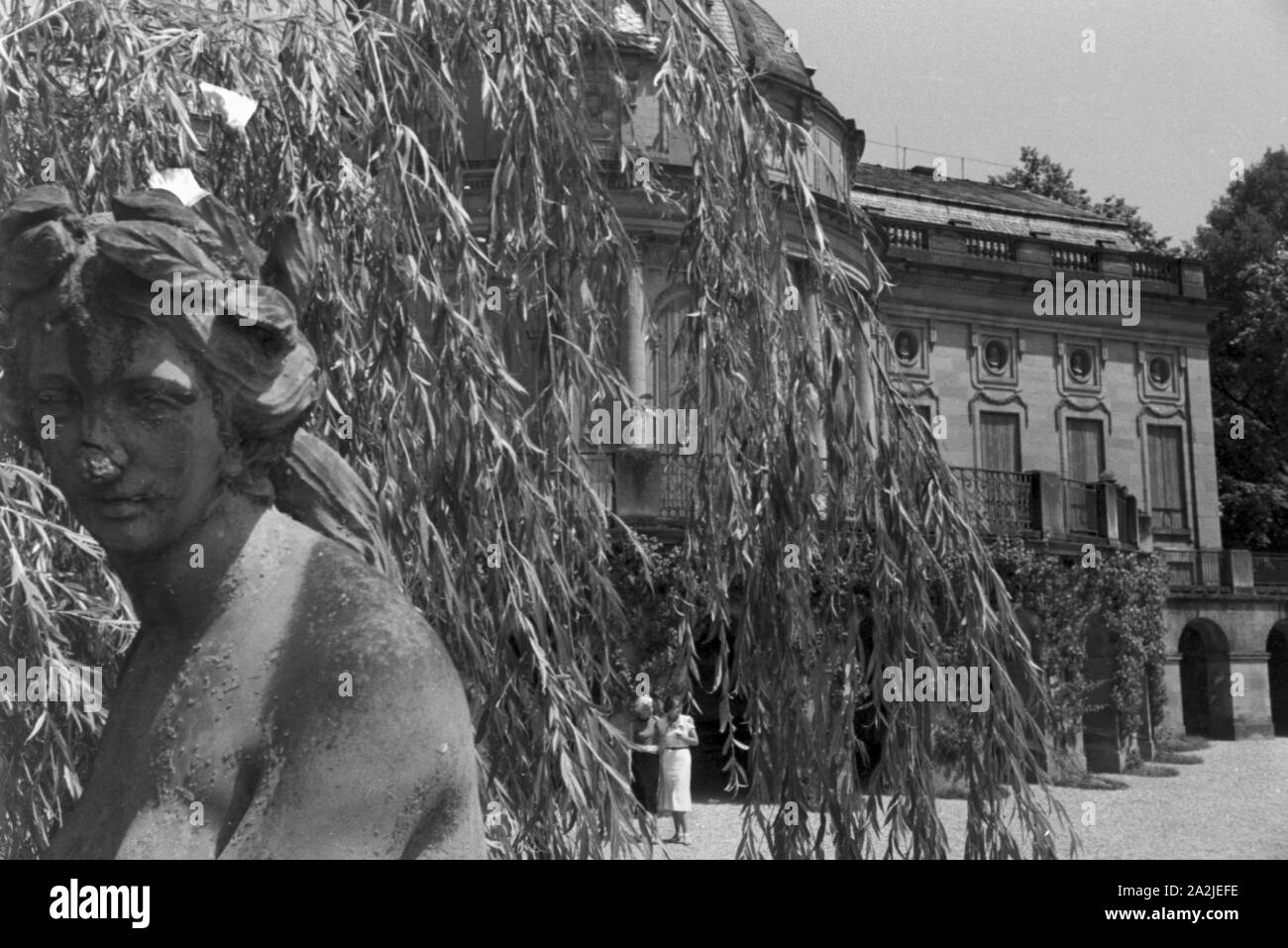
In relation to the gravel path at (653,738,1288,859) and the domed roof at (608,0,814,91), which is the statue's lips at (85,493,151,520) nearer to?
the gravel path at (653,738,1288,859)

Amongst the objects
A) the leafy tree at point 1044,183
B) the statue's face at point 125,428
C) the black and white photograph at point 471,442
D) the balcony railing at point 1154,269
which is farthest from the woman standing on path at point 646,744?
the leafy tree at point 1044,183

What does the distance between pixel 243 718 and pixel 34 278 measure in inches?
28.4

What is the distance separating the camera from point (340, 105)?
16.1ft

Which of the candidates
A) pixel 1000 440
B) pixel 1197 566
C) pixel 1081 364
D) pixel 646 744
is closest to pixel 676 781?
pixel 646 744

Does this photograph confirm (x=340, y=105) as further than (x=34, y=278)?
Yes

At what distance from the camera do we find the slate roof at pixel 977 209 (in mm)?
31062

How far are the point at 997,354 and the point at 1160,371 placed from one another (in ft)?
11.3

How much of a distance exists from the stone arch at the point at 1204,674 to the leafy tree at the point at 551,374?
23.3m

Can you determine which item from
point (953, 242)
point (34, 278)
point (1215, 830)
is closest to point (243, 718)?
point (34, 278)

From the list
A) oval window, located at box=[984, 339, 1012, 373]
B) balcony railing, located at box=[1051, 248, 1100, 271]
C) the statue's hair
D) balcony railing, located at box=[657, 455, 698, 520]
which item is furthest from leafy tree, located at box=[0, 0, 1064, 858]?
oval window, located at box=[984, 339, 1012, 373]

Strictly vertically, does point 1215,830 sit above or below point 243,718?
below

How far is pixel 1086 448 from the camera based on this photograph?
29.9 m

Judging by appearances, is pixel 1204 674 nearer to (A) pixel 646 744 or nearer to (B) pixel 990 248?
(B) pixel 990 248
